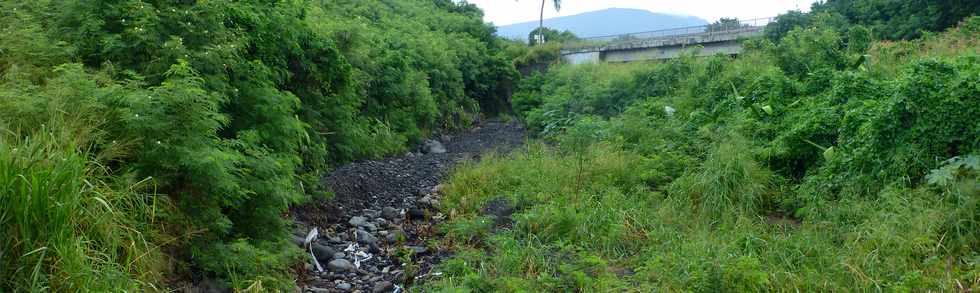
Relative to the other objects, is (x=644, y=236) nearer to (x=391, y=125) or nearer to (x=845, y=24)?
(x=391, y=125)

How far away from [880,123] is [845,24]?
1249 centimetres

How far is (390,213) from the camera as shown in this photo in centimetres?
920

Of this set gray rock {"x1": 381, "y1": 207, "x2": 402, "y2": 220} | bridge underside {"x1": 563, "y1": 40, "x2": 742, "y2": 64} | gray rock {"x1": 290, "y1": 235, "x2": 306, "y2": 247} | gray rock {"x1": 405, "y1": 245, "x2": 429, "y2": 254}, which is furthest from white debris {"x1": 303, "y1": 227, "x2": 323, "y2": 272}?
bridge underside {"x1": 563, "y1": 40, "x2": 742, "y2": 64}

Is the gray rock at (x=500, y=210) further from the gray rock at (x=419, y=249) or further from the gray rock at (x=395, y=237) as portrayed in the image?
the gray rock at (x=395, y=237)

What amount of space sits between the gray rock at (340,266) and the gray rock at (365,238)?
0.74 metres

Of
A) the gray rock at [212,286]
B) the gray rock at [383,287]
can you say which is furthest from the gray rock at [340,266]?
the gray rock at [212,286]

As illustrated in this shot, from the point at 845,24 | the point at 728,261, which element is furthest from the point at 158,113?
the point at 845,24

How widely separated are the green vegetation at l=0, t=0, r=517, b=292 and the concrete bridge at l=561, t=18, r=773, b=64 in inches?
637

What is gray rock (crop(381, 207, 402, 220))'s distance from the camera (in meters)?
9.11

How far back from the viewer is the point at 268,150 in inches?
265

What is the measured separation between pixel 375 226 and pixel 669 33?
21851 millimetres

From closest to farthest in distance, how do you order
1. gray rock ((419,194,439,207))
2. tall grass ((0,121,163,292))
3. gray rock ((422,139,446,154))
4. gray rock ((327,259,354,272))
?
1. tall grass ((0,121,163,292))
2. gray rock ((327,259,354,272))
3. gray rock ((419,194,439,207))
4. gray rock ((422,139,446,154))

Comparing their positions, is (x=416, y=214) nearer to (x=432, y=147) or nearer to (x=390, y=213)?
(x=390, y=213)

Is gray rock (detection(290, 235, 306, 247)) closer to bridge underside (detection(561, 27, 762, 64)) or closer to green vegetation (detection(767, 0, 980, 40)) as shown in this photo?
green vegetation (detection(767, 0, 980, 40))
